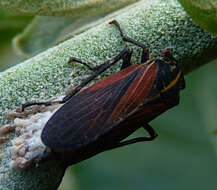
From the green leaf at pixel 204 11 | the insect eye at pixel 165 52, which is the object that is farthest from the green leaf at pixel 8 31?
the green leaf at pixel 204 11

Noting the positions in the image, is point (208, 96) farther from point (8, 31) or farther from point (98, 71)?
point (98, 71)

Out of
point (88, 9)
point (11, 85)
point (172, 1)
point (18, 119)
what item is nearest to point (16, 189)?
point (18, 119)

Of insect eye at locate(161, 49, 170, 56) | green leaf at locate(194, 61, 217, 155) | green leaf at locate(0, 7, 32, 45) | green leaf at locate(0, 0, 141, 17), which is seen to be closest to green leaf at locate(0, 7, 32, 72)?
green leaf at locate(0, 7, 32, 45)

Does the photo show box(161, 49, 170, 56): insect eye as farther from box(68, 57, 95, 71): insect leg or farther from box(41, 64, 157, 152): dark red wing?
box(68, 57, 95, 71): insect leg

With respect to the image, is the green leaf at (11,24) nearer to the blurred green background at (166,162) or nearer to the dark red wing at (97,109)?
the dark red wing at (97,109)

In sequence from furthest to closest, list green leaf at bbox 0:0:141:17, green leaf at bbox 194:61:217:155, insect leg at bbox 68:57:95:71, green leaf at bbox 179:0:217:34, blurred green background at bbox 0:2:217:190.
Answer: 1. blurred green background at bbox 0:2:217:190
2. green leaf at bbox 194:61:217:155
3. green leaf at bbox 0:0:141:17
4. insect leg at bbox 68:57:95:71
5. green leaf at bbox 179:0:217:34

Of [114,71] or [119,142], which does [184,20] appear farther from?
[119,142]
